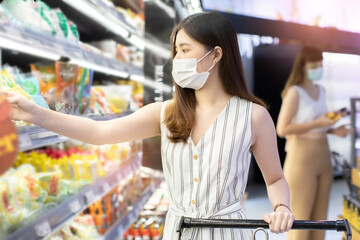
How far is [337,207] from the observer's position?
486cm

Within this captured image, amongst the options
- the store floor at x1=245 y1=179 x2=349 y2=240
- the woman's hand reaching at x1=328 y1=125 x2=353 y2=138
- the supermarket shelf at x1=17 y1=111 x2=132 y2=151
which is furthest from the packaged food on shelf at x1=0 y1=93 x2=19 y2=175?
the woman's hand reaching at x1=328 y1=125 x2=353 y2=138

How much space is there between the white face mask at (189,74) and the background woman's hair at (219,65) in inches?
2.2

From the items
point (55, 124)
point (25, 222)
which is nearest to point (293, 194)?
point (25, 222)

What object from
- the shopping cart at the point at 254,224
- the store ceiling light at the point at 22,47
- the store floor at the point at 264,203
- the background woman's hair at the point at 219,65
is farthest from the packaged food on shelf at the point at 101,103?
the shopping cart at the point at 254,224

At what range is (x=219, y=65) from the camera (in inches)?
57.8

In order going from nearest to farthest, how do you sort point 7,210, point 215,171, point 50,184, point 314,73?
point 215,171, point 7,210, point 50,184, point 314,73

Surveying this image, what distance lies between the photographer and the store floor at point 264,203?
3.77 meters

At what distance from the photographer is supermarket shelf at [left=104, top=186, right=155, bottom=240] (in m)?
2.53

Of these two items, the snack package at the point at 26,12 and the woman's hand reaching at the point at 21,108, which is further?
the snack package at the point at 26,12

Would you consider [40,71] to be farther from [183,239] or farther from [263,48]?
[263,48]

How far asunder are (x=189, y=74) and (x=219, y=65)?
13cm

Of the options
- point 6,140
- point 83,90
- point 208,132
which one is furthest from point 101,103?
point 6,140

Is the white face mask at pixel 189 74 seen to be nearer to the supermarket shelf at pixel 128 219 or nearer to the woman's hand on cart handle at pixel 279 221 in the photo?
the woman's hand on cart handle at pixel 279 221

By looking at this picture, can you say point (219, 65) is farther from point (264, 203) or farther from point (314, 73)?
point (264, 203)
